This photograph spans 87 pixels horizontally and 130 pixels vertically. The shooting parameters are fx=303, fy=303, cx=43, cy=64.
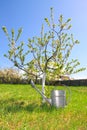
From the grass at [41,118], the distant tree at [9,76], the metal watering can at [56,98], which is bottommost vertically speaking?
the grass at [41,118]

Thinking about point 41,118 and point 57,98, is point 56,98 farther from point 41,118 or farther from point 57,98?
point 41,118

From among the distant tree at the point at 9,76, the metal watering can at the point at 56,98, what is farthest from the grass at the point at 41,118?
the distant tree at the point at 9,76

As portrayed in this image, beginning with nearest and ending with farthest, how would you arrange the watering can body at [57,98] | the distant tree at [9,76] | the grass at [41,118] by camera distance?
the grass at [41,118] → the watering can body at [57,98] → the distant tree at [9,76]

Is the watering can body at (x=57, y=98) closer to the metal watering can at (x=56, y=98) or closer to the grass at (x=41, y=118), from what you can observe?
the metal watering can at (x=56, y=98)

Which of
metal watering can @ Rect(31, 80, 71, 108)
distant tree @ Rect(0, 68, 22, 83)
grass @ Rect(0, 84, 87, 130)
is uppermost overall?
distant tree @ Rect(0, 68, 22, 83)

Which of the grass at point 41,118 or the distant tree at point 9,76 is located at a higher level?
the distant tree at point 9,76

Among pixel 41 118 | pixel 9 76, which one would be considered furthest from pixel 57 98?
pixel 9 76

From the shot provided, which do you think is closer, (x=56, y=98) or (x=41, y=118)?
(x=41, y=118)

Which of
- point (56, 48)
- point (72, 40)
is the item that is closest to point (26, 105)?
point (56, 48)

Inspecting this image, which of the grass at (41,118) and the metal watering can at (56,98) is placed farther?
the metal watering can at (56,98)

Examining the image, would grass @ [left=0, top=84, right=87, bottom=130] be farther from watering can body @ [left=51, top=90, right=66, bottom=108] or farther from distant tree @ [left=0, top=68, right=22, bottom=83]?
distant tree @ [left=0, top=68, right=22, bottom=83]

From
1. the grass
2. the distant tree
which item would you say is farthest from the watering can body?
the distant tree

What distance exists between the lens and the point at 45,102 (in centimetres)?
1078

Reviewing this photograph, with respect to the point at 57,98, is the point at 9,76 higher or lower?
higher
